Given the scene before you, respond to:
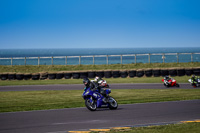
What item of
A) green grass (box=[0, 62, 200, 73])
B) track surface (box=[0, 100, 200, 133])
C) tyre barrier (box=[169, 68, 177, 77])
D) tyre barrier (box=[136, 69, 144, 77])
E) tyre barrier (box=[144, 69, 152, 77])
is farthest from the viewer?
green grass (box=[0, 62, 200, 73])

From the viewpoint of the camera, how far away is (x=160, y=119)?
12258 millimetres

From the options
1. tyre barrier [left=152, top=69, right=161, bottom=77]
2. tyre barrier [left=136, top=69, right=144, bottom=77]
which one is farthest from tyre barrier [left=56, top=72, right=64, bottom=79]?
tyre barrier [left=152, top=69, right=161, bottom=77]

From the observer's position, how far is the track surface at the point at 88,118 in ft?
35.9

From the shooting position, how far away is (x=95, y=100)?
15289mm

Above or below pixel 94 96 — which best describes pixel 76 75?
above

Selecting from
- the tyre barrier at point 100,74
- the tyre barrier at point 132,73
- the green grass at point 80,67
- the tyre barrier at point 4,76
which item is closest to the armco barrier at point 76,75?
the tyre barrier at point 100,74

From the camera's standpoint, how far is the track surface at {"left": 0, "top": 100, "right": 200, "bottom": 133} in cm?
1095

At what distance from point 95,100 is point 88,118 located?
2543 mm

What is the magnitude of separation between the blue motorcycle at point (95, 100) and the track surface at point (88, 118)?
0.30 meters

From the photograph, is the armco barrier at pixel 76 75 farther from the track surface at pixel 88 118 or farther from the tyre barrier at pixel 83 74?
the track surface at pixel 88 118

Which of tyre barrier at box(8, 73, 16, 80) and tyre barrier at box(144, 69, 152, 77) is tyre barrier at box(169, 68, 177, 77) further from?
tyre barrier at box(8, 73, 16, 80)

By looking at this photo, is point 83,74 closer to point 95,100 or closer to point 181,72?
point 181,72

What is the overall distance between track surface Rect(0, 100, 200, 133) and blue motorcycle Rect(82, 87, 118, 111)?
296 mm

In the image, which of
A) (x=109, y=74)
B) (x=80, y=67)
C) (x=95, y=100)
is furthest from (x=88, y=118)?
(x=80, y=67)
